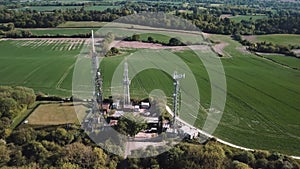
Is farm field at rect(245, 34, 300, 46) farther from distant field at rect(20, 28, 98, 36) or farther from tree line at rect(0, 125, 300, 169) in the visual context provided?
tree line at rect(0, 125, 300, 169)

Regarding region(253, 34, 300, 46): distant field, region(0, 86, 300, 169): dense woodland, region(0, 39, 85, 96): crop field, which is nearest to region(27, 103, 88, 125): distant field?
region(0, 86, 300, 169): dense woodland

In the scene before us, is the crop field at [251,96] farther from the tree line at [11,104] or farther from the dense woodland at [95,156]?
the tree line at [11,104]

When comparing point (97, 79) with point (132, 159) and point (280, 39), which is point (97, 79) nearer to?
point (132, 159)

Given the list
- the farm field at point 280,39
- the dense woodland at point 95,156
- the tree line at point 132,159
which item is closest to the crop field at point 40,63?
the dense woodland at point 95,156

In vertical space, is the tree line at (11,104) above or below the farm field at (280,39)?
below

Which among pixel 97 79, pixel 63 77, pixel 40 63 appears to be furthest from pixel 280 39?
pixel 97 79

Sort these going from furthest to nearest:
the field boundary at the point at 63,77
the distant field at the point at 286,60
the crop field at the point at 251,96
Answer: the distant field at the point at 286,60
the field boundary at the point at 63,77
the crop field at the point at 251,96
